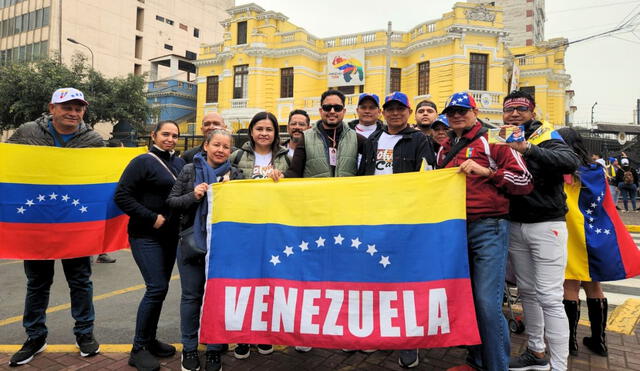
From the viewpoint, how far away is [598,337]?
3.80 meters

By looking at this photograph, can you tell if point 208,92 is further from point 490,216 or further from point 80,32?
point 490,216

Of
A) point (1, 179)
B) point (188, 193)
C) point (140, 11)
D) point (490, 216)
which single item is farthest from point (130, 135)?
point (140, 11)

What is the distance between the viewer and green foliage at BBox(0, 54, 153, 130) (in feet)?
81.4

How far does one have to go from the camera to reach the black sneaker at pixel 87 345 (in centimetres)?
364

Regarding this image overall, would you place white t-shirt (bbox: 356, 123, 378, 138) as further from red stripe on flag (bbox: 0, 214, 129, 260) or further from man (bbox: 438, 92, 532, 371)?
red stripe on flag (bbox: 0, 214, 129, 260)

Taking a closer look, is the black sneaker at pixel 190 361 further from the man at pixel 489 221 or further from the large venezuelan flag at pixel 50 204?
the man at pixel 489 221

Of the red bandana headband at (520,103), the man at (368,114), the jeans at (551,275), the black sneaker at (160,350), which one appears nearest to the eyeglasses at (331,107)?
the man at (368,114)

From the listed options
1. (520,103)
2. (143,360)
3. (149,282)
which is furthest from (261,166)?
(520,103)

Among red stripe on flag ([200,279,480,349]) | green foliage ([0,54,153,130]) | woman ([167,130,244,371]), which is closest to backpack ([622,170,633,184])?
red stripe on flag ([200,279,480,349])

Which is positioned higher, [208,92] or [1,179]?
[208,92]

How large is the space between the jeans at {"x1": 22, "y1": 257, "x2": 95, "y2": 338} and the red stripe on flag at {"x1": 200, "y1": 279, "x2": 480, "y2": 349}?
1.44 m

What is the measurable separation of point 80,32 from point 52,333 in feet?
161

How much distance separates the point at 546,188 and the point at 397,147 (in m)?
1.28

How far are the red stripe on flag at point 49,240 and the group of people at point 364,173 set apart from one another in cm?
11
